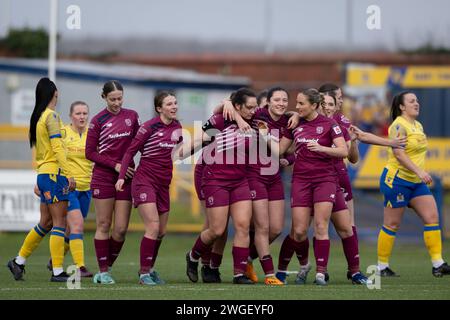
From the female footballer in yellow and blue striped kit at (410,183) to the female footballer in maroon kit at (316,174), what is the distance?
1.46 meters

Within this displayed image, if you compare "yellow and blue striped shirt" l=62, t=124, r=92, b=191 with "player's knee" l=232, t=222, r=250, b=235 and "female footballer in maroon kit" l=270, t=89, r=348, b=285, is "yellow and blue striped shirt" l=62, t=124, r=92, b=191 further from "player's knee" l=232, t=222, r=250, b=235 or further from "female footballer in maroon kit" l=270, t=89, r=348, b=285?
"female footballer in maroon kit" l=270, t=89, r=348, b=285

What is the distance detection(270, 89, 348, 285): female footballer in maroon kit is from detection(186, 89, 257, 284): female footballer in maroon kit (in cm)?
56

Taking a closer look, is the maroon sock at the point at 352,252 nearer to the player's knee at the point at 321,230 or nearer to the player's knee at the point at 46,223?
the player's knee at the point at 321,230

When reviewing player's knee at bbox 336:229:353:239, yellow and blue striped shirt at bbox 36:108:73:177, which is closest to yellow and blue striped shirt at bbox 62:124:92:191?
yellow and blue striped shirt at bbox 36:108:73:177

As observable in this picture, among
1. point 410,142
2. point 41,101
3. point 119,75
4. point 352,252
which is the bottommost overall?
point 352,252

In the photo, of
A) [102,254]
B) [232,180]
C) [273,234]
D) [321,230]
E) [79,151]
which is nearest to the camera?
[321,230]

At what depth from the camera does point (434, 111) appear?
91.1ft

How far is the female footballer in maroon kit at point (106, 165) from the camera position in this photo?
38.5 feet

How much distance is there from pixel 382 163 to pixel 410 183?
449 inches

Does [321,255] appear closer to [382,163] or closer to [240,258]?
[240,258]

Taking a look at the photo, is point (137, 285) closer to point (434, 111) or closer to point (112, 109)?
point (112, 109)

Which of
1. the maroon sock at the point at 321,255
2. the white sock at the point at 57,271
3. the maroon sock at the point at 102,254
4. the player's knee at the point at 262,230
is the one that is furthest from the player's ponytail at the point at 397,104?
the white sock at the point at 57,271

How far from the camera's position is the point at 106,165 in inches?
460

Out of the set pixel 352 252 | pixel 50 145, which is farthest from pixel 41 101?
pixel 352 252
